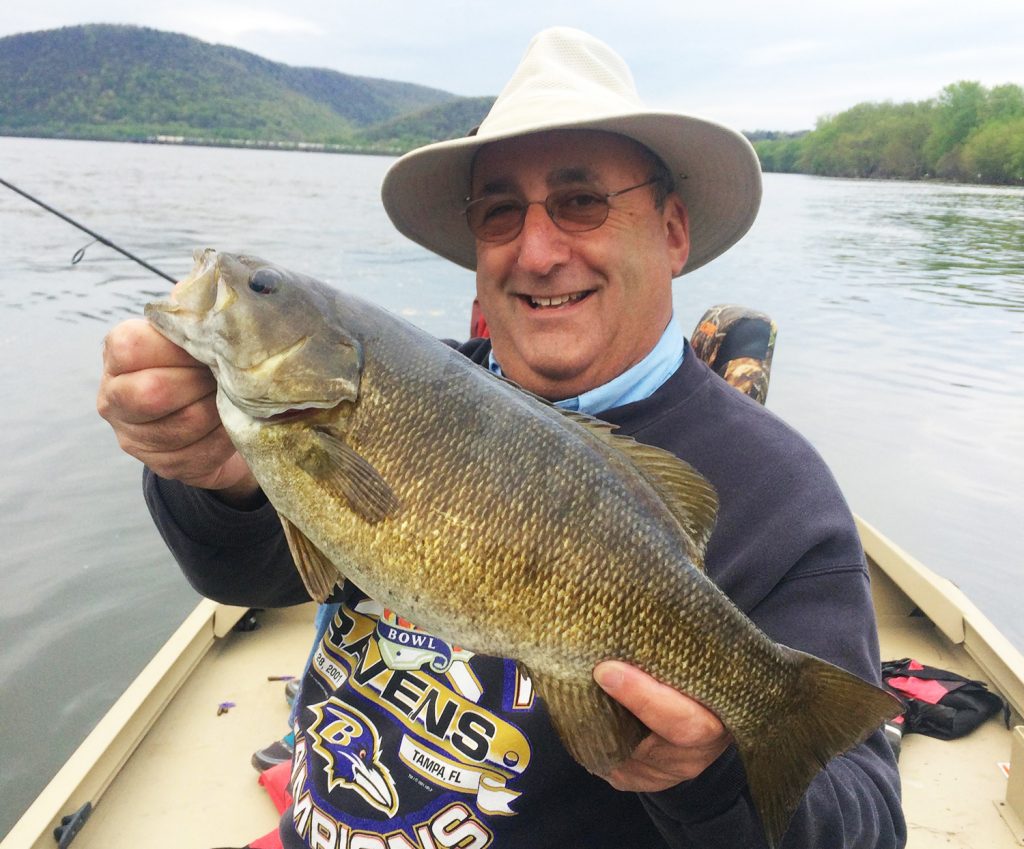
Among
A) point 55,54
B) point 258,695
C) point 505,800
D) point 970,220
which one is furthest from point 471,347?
point 55,54

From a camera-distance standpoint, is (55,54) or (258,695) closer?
(258,695)

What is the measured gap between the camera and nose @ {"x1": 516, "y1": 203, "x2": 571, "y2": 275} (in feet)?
7.06

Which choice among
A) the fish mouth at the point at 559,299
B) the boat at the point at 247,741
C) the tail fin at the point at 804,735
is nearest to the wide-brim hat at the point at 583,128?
the fish mouth at the point at 559,299

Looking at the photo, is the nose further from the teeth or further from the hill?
the hill

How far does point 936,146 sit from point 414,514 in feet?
310

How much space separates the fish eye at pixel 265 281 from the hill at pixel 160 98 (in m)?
90.9

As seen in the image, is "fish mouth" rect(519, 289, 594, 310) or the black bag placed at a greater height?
"fish mouth" rect(519, 289, 594, 310)

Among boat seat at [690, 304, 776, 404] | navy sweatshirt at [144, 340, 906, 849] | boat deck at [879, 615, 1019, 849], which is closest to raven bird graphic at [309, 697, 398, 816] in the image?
navy sweatshirt at [144, 340, 906, 849]

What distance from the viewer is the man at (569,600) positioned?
5.28 ft

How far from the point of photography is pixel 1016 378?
44.1 ft

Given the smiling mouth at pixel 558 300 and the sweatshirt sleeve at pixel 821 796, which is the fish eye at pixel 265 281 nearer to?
the smiling mouth at pixel 558 300

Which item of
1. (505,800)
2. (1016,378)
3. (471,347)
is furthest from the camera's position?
(1016,378)

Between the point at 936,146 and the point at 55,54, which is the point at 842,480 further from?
the point at 55,54

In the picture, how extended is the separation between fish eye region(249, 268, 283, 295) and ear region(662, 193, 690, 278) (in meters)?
1.27
